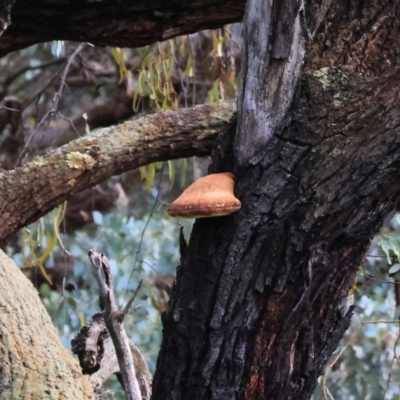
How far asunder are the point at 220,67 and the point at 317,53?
1230 mm

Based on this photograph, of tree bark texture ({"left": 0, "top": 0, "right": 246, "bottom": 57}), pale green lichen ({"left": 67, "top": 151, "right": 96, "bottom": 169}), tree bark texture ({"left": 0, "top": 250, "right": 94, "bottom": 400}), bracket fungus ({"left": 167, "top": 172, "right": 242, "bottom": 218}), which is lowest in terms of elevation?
tree bark texture ({"left": 0, "top": 250, "right": 94, "bottom": 400})

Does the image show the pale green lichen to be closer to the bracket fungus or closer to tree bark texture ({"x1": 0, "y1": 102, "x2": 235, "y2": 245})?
tree bark texture ({"x1": 0, "y1": 102, "x2": 235, "y2": 245})

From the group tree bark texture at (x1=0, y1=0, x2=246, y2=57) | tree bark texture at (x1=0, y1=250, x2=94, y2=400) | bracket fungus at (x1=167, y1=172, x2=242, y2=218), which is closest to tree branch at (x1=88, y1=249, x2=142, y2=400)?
tree bark texture at (x1=0, y1=250, x2=94, y2=400)

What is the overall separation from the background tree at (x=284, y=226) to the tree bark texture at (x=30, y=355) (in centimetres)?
14

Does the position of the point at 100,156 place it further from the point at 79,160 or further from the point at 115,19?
the point at 115,19

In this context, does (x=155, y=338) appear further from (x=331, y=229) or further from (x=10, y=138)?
(x=331, y=229)

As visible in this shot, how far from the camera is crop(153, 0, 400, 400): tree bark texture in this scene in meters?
0.85

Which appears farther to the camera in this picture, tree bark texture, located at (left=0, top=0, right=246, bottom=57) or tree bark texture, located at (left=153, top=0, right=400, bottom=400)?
tree bark texture, located at (left=0, top=0, right=246, bottom=57)

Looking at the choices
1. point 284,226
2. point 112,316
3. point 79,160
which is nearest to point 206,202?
point 284,226

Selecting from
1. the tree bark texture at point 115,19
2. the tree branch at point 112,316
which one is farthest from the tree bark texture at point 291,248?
the tree bark texture at point 115,19

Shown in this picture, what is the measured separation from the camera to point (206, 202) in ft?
2.68

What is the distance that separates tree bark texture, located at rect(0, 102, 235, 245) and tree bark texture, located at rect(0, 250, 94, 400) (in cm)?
35

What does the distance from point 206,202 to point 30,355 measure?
0.36 meters

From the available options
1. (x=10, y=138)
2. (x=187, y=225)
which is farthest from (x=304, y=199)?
(x=10, y=138)
